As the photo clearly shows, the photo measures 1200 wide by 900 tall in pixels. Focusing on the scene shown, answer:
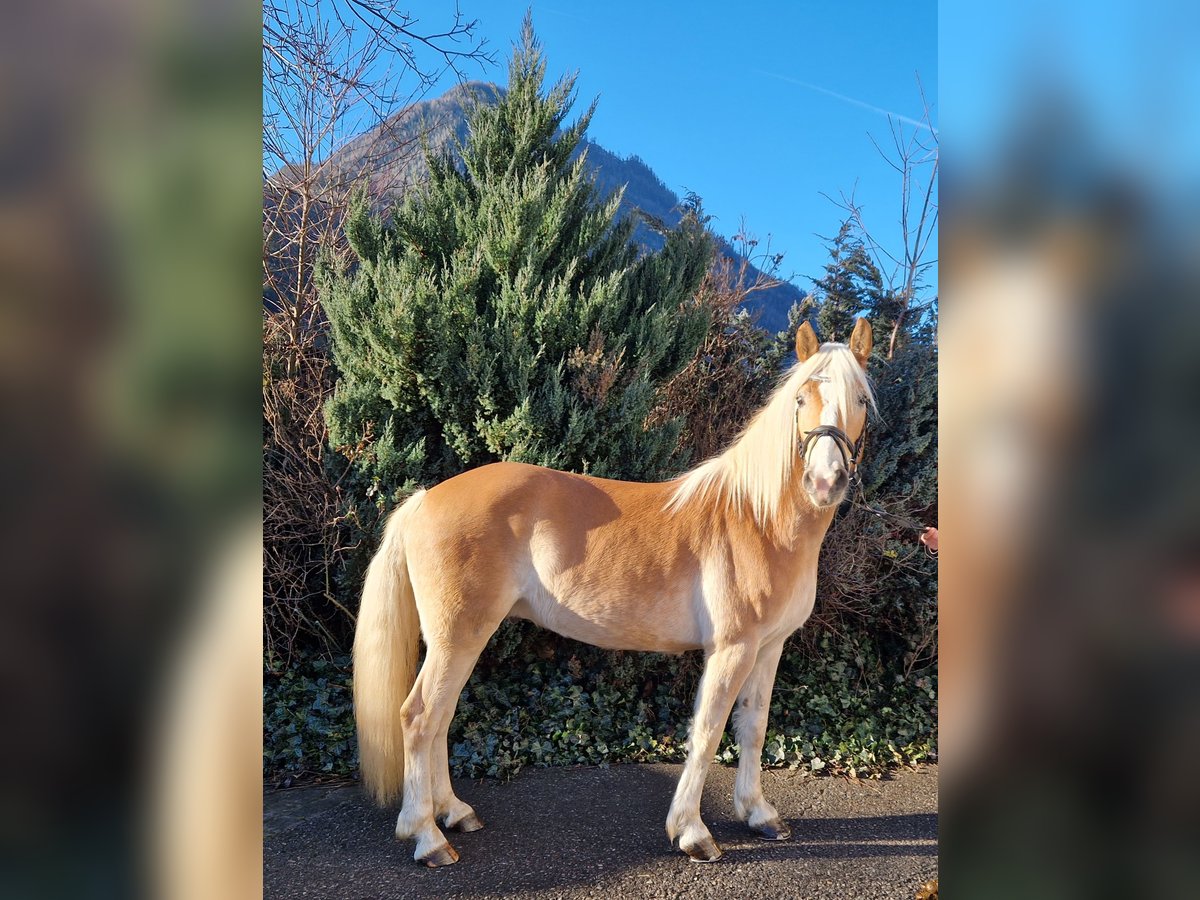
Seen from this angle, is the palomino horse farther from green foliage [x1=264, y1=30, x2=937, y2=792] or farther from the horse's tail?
green foliage [x1=264, y1=30, x2=937, y2=792]

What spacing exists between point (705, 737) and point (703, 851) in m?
0.46

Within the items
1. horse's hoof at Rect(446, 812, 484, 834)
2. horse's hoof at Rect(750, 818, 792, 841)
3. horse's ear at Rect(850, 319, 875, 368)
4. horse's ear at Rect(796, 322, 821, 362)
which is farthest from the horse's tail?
horse's ear at Rect(850, 319, 875, 368)

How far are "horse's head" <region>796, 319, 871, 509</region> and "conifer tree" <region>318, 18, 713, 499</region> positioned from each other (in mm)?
1364

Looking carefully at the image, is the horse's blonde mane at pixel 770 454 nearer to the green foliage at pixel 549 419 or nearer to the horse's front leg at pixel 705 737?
the horse's front leg at pixel 705 737

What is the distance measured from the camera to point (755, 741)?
304 cm

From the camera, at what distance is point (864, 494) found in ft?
14.8

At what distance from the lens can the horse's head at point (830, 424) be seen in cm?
247

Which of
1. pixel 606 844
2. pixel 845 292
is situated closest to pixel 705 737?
pixel 606 844

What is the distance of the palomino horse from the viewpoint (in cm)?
275

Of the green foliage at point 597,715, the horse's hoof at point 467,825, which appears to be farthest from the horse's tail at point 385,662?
the green foliage at point 597,715
